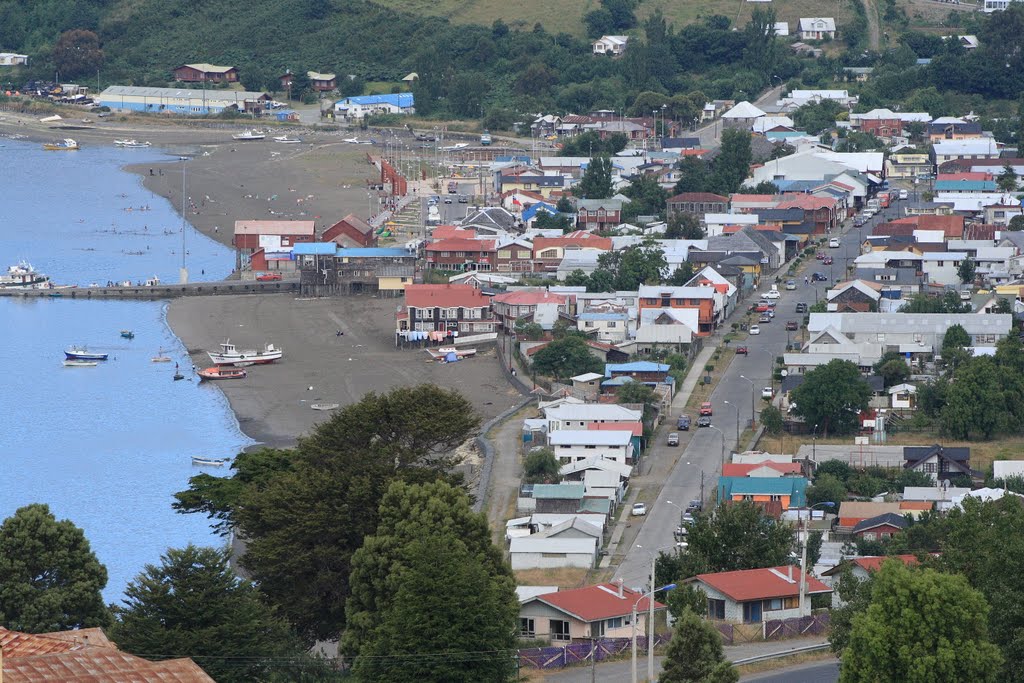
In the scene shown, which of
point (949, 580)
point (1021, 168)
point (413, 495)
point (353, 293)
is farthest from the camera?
point (1021, 168)

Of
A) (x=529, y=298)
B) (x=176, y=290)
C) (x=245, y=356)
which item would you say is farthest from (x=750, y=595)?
(x=176, y=290)

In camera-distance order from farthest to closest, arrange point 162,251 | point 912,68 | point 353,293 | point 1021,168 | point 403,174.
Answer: point 912,68 → point 403,174 → point 1021,168 → point 162,251 → point 353,293

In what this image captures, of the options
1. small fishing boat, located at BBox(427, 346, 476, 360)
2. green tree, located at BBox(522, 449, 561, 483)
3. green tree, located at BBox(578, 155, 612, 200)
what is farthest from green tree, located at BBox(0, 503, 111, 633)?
green tree, located at BBox(578, 155, 612, 200)

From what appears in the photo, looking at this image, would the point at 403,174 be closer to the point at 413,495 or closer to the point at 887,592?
the point at 413,495

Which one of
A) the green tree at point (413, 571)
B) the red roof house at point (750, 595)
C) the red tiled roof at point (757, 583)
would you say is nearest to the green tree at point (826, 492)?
the red tiled roof at point (757, 583)

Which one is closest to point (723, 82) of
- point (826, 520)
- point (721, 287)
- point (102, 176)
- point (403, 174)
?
point (403, 174)

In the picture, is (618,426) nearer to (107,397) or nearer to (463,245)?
(107,397)
